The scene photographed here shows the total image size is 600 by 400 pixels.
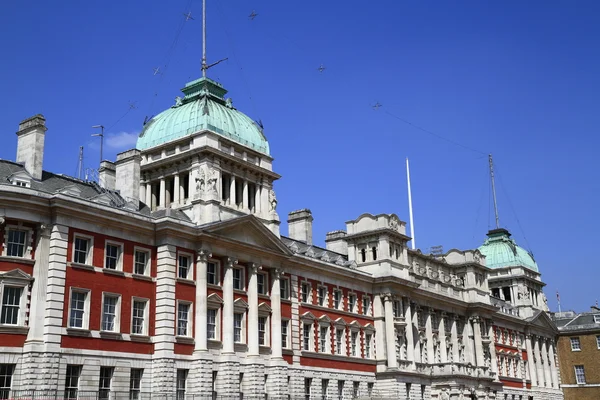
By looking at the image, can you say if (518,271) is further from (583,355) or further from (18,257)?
(18,257)

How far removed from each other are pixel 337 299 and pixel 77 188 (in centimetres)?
2847

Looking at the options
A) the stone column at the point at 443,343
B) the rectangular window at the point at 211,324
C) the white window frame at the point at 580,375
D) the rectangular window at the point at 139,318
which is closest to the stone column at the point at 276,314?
the rectangular window at the point at 211,324

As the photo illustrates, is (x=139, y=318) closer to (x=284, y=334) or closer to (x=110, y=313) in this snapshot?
(x=110, y=313)

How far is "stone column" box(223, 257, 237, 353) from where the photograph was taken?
53.6 meters

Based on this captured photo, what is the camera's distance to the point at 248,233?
57469 millimetres

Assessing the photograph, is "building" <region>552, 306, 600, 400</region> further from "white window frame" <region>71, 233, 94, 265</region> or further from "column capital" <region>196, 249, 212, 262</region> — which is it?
"white window frame" <region>71, 233, 94, 265</region>

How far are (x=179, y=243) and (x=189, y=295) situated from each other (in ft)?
12.3

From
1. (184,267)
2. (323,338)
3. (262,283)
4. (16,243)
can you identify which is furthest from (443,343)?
(16,243)

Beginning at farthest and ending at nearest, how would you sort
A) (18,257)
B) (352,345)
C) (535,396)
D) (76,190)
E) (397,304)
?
(535,396), (397,304), (352,345), (76,190), (18,257)

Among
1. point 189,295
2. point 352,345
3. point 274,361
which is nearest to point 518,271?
point 352,345

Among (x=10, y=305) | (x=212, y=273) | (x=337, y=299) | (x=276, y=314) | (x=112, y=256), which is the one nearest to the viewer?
(x=10, y=305)

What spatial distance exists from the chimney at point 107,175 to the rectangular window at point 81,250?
1076 cm

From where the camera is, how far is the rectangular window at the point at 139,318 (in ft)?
161

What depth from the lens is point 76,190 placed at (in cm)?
4872
